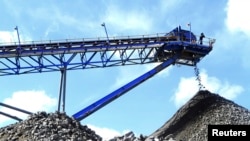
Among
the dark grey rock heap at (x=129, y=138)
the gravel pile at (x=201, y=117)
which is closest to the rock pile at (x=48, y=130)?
the dark grey rock heap at (x=129, y=138)

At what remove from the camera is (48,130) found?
80.6 feet

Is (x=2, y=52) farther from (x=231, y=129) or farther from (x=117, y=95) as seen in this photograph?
(x=231, y=129)

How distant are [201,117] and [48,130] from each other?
15.6 m

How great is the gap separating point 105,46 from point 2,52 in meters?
7.29

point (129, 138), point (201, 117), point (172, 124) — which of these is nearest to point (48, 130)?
point (129, 138)

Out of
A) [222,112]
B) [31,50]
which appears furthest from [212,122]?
[31,50]

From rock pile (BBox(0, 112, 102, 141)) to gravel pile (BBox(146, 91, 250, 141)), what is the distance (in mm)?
10116

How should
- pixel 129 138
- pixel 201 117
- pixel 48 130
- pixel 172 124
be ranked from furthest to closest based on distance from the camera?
pixel 172 124 → pixel 201 117 → pixel 129 138 → pixel 48 130

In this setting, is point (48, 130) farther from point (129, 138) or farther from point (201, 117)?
point (201, 117)

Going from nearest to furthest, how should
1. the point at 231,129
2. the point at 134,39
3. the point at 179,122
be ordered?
the point at 231,129
the point at 179,122
the point at 134,39

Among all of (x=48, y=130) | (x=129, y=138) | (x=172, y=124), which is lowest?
(x=129, y=138)

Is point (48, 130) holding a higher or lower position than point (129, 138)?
higher

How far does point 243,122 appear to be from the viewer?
118 ft

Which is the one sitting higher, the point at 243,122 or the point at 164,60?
the point at 164,60
